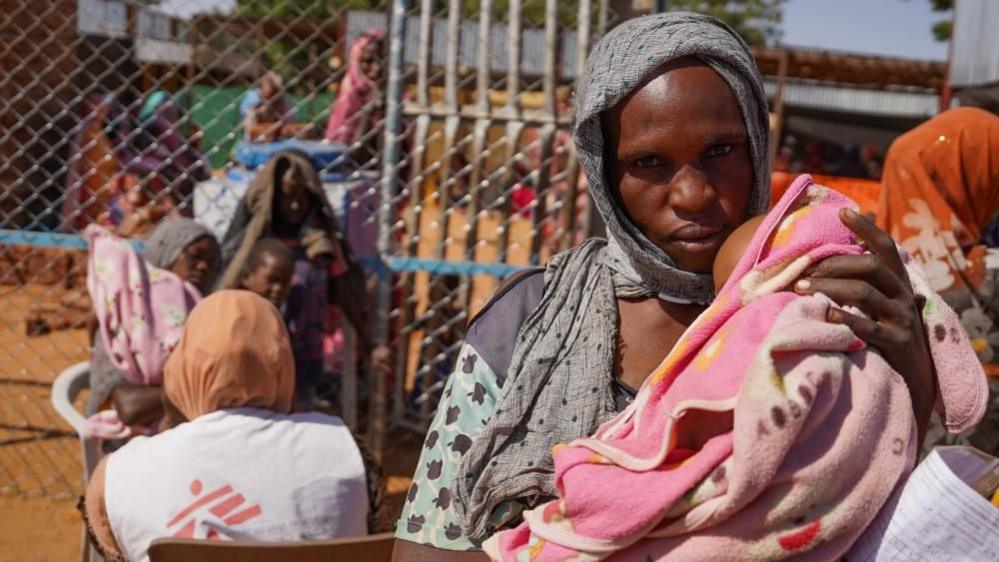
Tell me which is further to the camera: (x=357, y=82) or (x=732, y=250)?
(x=357, y=82)

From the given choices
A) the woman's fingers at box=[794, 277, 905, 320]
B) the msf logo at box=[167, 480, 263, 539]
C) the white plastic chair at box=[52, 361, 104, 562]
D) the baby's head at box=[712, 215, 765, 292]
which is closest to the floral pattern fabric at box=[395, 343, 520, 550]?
the baby's head at box=[712, 215, 765, 292]

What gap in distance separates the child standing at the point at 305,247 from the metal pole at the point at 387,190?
150 millimetres

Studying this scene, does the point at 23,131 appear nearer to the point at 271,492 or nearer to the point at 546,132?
the point at 546,132

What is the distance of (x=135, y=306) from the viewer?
168 inches

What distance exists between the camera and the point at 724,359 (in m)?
1.16

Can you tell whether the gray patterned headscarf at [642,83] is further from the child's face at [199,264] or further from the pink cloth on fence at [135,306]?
the child's face at [199,264]

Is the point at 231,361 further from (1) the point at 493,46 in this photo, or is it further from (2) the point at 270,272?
(1) the point at 493,46

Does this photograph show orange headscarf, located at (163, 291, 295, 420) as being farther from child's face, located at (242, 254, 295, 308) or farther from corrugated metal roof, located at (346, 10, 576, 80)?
corrugated metal roof, located at (346, 10, 576, 80)

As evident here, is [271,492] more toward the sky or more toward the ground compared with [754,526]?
more toward the ground

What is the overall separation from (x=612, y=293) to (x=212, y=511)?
4.55 ft

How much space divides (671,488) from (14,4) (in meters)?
7.91

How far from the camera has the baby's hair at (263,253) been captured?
4.43 meters

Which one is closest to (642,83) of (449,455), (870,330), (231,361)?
(870,330)

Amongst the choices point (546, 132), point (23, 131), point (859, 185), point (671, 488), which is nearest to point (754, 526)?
point (671, 488)
